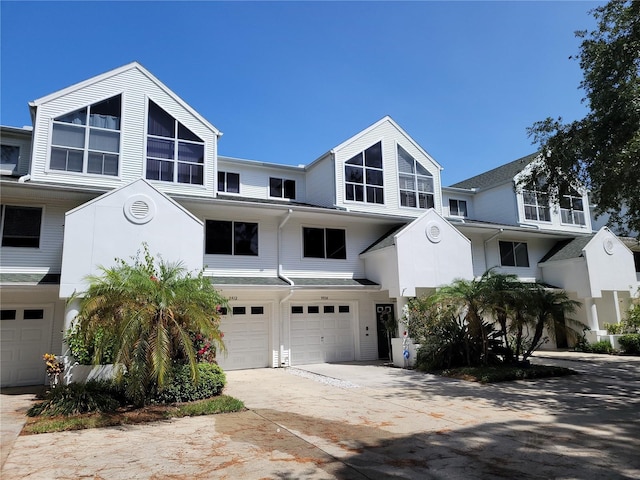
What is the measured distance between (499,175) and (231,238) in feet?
52.7

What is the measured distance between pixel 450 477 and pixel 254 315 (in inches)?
464

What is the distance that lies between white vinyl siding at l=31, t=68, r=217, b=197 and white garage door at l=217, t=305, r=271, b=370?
4.67 m

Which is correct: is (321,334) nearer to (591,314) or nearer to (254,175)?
(254,175)

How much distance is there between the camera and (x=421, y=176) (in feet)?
67.9

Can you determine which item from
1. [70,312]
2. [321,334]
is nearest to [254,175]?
[321,334]

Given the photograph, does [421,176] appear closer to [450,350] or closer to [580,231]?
[450,350]

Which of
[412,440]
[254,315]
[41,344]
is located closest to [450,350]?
[254,315]

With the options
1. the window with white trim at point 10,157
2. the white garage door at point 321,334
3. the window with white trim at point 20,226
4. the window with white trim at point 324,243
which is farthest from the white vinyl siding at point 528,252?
the window with white trim at point 10,157

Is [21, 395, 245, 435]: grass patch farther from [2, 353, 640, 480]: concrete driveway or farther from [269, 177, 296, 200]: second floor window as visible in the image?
[269, 177, 296, 200]: second floor window

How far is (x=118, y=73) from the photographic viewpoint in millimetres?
15594

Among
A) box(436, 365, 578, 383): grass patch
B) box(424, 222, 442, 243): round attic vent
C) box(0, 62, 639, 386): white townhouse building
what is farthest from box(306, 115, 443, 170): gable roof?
box(436, 365, 578, 383): grass patch

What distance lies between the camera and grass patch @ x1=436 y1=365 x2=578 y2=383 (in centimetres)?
1249

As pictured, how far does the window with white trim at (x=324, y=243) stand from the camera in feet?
57.3

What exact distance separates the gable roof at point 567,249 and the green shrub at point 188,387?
18.3 metres
